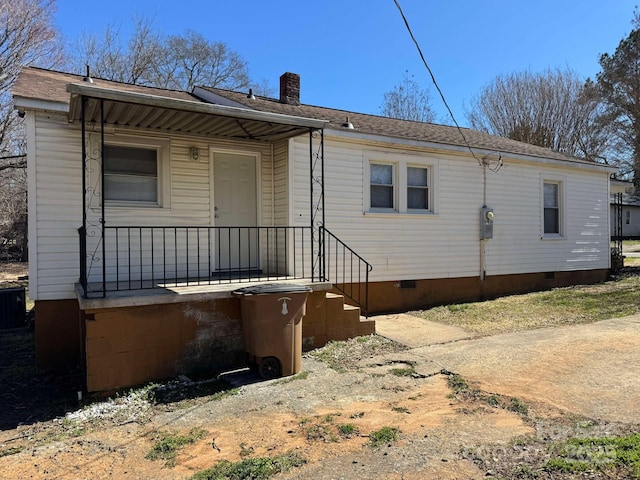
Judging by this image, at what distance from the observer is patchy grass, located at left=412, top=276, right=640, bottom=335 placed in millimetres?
→ 7980

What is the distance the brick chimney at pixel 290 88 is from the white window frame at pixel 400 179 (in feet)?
8.83

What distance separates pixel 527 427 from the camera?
151 inches

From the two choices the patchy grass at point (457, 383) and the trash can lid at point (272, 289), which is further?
the trash can lid at point (272, 289)

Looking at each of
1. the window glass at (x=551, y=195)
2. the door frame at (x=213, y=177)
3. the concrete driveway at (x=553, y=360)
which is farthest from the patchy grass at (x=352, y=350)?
the window glass at (x=551, y=195)

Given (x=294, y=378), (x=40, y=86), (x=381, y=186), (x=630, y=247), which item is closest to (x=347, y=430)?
(x=294, y=378)

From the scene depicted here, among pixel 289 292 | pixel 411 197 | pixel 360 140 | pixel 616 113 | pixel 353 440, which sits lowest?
pixel 353 440

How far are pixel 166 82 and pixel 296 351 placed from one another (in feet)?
74.3

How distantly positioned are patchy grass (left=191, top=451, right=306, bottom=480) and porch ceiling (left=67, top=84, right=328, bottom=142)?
383 centimetres

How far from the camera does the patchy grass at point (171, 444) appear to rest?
358 cm

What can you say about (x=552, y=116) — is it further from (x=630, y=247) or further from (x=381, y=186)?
(x=381, y=186)

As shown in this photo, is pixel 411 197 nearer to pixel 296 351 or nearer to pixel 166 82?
pixel 296 351

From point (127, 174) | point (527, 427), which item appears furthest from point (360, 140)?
point (527, 427)

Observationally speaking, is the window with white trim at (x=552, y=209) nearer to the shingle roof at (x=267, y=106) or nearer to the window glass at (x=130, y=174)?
the shingle roof at (x=267, y=106)

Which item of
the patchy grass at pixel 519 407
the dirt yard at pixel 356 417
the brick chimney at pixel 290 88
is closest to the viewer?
the dirt yard at pixel 356 417
